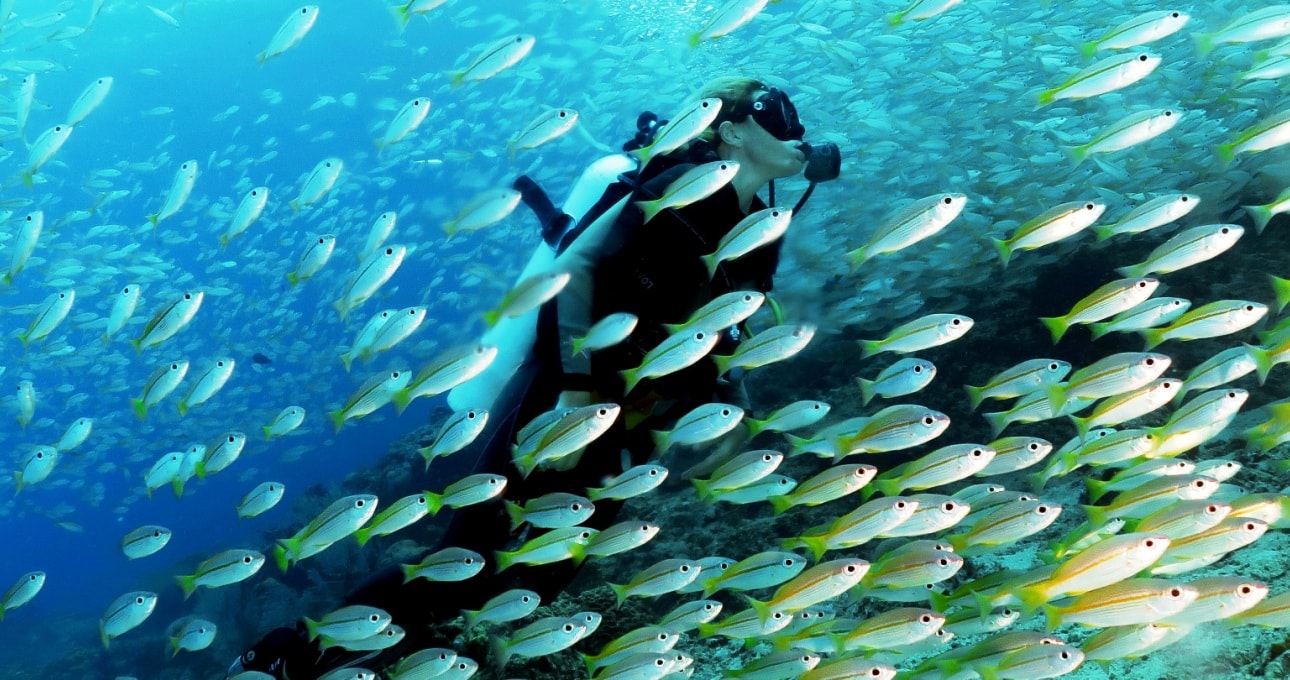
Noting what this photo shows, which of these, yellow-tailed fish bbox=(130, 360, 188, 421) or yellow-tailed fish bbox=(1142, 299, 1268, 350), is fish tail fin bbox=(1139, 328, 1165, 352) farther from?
yellow-tailed fish bbox=(130, 360, 188, 421)

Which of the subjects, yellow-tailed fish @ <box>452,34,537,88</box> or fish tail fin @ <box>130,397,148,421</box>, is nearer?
yellow-tailed fish @ <box>452,34,537,88</box>

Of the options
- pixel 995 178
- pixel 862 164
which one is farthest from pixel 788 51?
pixel 995 178

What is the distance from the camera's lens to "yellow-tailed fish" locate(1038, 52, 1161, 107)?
11.6ft

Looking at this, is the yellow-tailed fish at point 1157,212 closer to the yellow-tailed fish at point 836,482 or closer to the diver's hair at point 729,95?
the yellow-tailed fish at point 836,482

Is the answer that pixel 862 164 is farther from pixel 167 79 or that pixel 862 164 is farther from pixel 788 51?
pixel 167 79

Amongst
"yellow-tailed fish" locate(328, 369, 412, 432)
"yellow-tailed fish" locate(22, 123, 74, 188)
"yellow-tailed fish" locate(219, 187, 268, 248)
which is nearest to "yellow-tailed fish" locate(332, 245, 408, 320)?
"yellow-tailed fish" locate(328, 369, 412, 432)

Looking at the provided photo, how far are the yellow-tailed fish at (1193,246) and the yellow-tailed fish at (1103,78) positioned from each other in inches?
32.5

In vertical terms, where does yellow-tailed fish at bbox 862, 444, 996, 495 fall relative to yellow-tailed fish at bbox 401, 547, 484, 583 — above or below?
above

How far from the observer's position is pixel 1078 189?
955 cm

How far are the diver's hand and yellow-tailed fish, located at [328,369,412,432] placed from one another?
1327 mm

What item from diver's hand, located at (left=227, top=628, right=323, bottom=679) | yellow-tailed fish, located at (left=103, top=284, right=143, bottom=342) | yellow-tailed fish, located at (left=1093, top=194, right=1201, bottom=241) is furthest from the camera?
yellow-tailed fish, located at (left=103, top=284, right=143, bottom=342)

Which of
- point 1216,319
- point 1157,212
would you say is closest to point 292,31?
point 1157,212

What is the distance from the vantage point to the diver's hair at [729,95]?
414 cm

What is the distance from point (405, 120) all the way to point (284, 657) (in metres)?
3.40
